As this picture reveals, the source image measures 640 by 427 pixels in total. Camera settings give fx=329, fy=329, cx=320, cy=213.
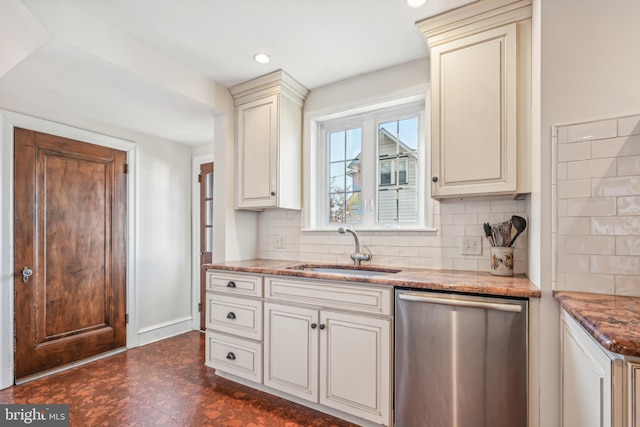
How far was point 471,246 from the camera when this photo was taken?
214 centimetres

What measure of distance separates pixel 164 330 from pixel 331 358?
2376 mm

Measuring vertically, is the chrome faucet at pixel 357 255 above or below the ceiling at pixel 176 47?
below

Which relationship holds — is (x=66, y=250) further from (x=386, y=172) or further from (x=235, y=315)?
(x=386, y=172)

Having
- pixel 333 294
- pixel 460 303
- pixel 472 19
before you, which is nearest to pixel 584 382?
pixel 460 303

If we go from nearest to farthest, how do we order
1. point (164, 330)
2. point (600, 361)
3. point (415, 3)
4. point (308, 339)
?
point (600, 361), point (415, 3), point (308, 339), point (164, 330)

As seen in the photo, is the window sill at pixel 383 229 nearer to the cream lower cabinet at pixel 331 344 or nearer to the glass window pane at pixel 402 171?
the glass window pane at pixel 402 171

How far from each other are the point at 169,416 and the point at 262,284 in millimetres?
968

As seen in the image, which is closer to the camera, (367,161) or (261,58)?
(261,58)

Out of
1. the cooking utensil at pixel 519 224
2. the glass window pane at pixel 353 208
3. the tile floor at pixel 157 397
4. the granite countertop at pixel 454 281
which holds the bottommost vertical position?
the tile floor at pixel 157 397

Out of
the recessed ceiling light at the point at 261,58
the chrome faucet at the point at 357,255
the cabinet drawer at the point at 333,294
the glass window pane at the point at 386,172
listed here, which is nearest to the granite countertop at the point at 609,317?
the cabinet drawer at the point at 333,294

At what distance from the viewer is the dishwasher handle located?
148 cm

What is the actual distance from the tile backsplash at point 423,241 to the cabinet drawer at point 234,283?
607mm

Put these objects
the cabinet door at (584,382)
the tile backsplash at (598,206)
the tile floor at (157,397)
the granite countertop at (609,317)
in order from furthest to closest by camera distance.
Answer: the tile floor at (157,397), the tile backsplash at (598,206), the cabinet door at (584,382), the granite countertop at (609,317)

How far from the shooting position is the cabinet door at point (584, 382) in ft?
3.01
